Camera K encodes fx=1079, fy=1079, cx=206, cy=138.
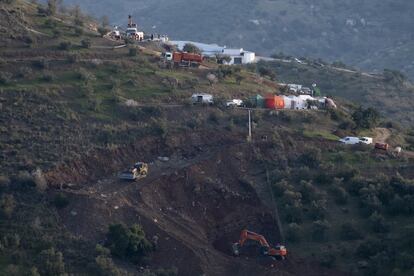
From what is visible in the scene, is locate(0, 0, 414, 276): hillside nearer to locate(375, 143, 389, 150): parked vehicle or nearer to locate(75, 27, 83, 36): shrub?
locate(375, 143, 389, 150): parked vehicle

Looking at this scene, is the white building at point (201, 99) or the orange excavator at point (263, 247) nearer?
the orange excavator at point (263, 247)

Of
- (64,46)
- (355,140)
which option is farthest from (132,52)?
(355,140)

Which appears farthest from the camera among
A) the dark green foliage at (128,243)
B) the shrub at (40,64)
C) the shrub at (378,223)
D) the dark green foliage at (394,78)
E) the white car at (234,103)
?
the dark green foliage at (394,78)

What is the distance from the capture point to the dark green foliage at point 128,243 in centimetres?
4681

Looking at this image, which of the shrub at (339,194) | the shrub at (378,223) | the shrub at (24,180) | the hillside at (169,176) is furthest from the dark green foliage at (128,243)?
the shrub at (378,223)

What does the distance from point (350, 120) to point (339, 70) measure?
43.2 metres

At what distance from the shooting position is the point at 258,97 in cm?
6438

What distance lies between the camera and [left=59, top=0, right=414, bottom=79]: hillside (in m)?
170

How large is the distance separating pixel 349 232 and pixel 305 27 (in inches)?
5225

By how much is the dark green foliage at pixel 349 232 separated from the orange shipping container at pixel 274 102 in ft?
49.6

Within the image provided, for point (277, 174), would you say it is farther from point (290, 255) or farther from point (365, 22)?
point (365, 22)

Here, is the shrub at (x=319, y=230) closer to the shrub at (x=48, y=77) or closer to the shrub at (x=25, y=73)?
the shrub at (x=48, y=77)

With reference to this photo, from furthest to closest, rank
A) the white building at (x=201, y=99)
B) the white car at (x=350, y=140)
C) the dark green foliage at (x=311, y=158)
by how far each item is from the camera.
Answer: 1. the white building at (x=201, y=99)
2. the white car at (x=350, y=140)
3. the dark green foliage at (x=311, y=158)

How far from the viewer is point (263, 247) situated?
1925 inches
